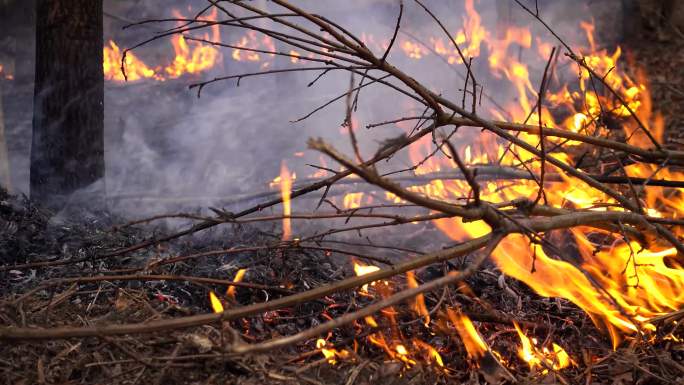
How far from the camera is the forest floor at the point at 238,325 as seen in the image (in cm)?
212

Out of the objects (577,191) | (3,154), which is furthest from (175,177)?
(577,191)

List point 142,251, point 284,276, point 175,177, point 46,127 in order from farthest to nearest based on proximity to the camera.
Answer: point 175,177
point 46,127
point 142,251
point 284,276

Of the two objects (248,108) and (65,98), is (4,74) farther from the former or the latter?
(65,98)

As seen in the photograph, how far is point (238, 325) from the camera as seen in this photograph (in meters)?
2.66

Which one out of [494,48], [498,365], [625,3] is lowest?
[498,365]

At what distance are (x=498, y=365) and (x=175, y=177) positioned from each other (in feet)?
17.0

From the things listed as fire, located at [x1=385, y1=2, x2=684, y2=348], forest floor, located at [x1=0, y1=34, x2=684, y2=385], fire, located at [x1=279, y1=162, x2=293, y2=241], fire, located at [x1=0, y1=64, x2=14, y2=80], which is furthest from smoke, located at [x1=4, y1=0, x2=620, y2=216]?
forest floor, located at [x1=0, y1=34, x2=684, y2=385]

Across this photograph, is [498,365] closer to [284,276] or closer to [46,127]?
[284,276]

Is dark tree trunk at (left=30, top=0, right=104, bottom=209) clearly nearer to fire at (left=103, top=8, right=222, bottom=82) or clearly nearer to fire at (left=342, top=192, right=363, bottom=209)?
fire at (left=342, top=192, right=363, bottom=209)

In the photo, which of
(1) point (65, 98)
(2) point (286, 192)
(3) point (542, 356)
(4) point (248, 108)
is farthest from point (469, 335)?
(4) point (248, 108)

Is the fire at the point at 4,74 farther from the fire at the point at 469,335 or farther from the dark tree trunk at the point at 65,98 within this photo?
the fire at the point at 469,335

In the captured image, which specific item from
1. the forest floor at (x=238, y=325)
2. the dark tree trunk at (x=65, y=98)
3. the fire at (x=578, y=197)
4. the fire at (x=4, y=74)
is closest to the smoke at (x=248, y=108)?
the fire at (x=578, y=197)

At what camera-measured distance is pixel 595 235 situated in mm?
3852

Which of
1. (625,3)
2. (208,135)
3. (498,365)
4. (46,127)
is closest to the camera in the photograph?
(498,365)
